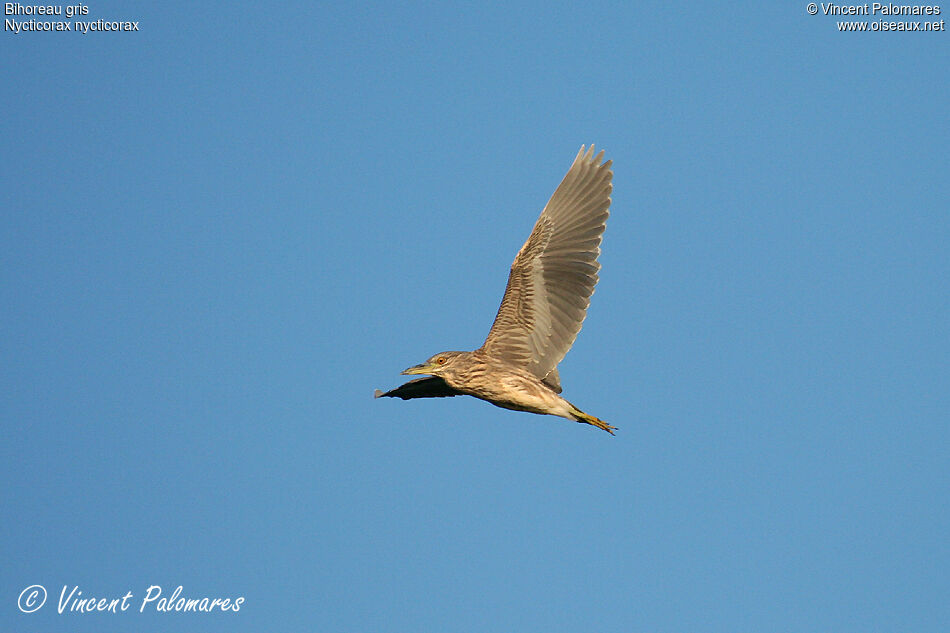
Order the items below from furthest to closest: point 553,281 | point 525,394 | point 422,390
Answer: point 422,390, point 553,281, point 525,394

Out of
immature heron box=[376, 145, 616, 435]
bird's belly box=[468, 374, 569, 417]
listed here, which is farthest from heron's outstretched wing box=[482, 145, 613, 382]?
bird's belly box=[468, 374, 569, 417]

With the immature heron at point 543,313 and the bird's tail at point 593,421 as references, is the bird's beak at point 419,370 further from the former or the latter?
the bird's tail at point 593,421

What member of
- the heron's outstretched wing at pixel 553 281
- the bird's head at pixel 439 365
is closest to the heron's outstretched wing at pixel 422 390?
the bird's head at pixel 439 365

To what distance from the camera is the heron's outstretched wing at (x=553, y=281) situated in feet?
52.0

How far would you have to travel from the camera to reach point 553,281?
52.0 ft

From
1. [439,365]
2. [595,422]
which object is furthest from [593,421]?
[439,365]

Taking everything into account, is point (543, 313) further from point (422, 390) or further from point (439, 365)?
point (422, 390)

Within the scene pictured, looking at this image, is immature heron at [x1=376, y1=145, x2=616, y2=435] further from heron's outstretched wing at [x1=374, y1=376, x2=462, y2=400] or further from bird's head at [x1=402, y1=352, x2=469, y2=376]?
heron's outstretched wing at [x1=374, y1=376, x2=462, y2=400]

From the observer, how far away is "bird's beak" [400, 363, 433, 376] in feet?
51.8

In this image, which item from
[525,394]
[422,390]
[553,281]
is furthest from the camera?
[422,390]

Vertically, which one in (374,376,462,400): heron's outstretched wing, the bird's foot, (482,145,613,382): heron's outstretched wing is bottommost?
the bird's foot

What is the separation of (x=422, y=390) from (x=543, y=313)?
2141 mm

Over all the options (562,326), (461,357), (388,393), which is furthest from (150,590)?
(562,326)

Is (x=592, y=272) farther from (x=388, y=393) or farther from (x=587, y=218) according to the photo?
(x=388, y=393)
